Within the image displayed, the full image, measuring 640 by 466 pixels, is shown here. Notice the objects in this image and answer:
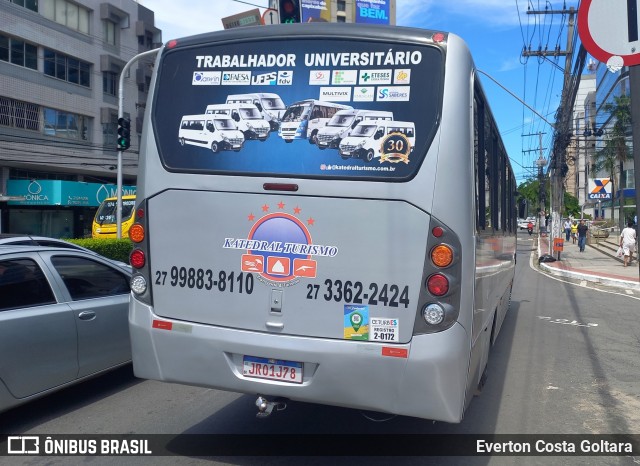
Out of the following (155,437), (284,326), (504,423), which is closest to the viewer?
(284,326)

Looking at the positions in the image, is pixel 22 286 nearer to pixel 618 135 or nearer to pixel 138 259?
pixel 138 259

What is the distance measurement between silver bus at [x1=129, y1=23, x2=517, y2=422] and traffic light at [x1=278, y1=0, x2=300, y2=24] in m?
7.00

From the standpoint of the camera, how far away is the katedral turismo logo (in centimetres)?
393

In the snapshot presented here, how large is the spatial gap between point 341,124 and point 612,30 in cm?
183

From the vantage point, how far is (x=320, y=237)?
12.8 ft

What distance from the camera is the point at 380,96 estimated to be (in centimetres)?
392

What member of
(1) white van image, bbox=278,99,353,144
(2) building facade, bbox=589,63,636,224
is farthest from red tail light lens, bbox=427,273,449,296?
(2) building facade, bbox=589,63,636,224

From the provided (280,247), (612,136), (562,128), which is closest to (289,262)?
(280,247)

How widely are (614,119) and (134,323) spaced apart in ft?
183

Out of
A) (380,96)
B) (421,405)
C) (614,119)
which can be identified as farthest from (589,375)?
(614,119)

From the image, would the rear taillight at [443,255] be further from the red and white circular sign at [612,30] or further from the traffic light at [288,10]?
the traffic light at [288,10]

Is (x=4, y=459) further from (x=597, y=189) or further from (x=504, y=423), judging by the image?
(x=597, y=189)

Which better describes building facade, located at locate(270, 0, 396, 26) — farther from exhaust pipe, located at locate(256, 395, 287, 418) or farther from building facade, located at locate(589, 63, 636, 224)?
exhaust pipe, located at locate(256, 395, 287, 418)

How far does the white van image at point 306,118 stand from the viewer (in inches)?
157
